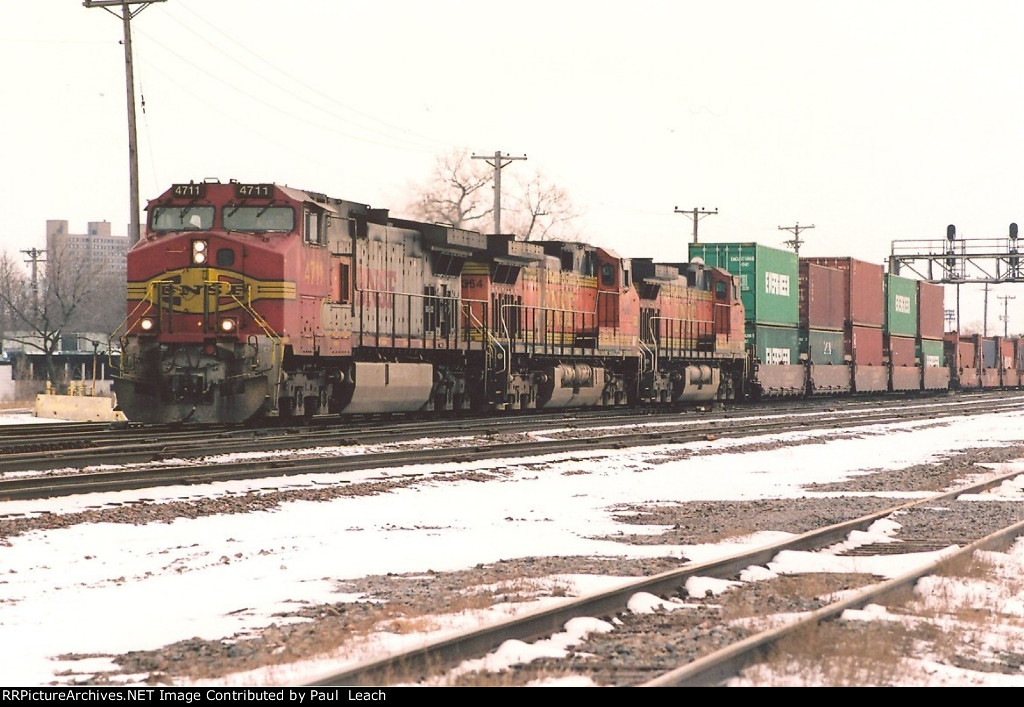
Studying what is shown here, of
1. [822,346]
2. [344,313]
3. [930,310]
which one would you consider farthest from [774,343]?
[344,313]

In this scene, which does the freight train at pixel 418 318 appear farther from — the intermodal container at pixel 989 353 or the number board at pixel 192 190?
the intermodal container at pixel 989 353

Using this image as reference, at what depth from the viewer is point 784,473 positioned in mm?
17250

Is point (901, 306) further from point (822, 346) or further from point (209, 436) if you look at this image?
point (209, 436)

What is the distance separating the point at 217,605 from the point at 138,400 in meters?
12.9

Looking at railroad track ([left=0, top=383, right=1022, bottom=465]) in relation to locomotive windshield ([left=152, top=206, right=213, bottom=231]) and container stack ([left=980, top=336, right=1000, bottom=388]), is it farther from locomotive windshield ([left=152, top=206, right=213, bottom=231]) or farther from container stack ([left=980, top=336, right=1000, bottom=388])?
container stack ([left=980, top=336, right=1000, bottom=388])

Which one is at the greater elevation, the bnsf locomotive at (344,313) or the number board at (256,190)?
the number board at (256,190)

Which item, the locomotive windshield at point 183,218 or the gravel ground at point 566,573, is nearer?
the gravel ground at point 566,573

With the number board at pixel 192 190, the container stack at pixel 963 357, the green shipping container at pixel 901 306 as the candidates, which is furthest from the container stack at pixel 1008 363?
the number board at pixel 192 190

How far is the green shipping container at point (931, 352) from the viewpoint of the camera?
55.7 meters

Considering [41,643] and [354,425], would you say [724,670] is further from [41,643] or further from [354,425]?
[354,425]

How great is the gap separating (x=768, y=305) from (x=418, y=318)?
60.8 ft

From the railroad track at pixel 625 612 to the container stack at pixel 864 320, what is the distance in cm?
3734

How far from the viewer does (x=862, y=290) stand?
154ft

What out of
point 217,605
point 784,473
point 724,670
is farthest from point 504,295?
point 724,670
